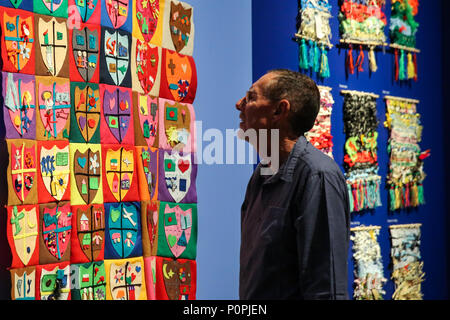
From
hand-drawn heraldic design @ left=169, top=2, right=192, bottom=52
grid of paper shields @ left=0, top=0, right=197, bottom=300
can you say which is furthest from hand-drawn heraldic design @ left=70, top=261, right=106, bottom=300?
hand-drawn heraldic design @ left=169, top=2, right=192, bottom=52

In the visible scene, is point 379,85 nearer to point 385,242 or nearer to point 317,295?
point 385,242

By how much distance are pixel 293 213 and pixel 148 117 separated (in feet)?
3.46

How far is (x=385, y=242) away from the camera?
3.88 meters

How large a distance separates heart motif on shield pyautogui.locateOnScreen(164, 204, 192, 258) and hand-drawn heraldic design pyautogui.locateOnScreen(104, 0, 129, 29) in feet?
2.69

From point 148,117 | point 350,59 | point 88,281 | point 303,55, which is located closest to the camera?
point 88,281

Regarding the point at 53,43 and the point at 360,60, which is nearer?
the point at 53,43

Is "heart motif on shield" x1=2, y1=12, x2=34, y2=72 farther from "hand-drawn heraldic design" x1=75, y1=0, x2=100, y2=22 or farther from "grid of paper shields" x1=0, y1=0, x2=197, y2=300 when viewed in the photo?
"hand-drawn heraldic design" x1=75, y1=0, x2=100, y2=22

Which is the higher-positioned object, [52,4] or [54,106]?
[52,4]

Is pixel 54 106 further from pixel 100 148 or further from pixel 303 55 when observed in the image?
pixel 303 55

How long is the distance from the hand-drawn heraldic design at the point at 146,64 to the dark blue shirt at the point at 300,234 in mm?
963

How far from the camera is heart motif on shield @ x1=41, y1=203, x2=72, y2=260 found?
2.27 m

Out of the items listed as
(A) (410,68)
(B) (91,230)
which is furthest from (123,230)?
(A) (410,68)

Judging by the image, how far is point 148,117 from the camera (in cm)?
271
